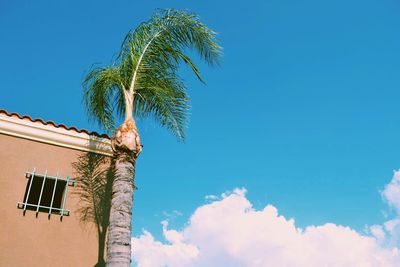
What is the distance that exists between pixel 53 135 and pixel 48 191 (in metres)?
1.47

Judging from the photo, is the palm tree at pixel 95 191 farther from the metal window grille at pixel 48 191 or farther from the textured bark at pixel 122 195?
the textured bark at pixel 122 195

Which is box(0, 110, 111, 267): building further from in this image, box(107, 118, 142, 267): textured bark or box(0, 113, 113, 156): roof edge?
box(107, 118, 142, 267): textured bark

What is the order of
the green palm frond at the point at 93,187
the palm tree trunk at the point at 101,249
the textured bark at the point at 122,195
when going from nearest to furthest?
the textured bark at the point at 122,195 < the palm tree trunk at the point at 101,249 < the green palm frond at the point at 93,187

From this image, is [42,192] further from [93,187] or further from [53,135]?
[53,135]

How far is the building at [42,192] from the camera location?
335 inches

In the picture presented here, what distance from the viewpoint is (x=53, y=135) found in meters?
9.75

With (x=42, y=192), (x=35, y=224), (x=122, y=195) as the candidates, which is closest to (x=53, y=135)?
(x=42, y=192)

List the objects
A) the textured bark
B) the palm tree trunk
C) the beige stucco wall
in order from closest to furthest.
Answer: the textured bark
the beige stucco wall
the palm tree trunk

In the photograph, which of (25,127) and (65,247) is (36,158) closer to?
(25,127)

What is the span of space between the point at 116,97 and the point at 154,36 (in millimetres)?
1889

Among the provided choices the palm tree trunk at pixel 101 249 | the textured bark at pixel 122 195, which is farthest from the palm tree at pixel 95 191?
the textured bark at pixel 122 195

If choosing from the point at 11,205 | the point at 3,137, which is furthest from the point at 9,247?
the point at 3,137

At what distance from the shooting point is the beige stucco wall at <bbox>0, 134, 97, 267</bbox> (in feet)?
27.6

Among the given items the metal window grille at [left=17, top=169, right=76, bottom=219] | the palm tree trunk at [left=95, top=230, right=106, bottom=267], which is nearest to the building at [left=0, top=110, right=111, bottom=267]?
the metal window grille at [left=17, top=169, right=76, bottom=219]
